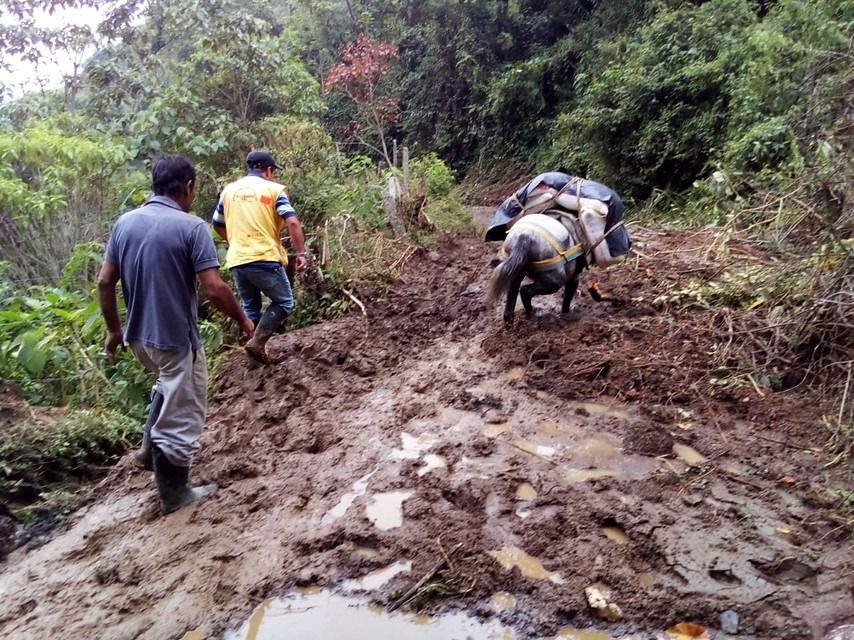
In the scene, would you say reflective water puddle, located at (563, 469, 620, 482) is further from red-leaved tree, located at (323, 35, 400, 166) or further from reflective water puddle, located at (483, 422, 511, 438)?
red-leaved tree, located at (323, 35, 400, 166)

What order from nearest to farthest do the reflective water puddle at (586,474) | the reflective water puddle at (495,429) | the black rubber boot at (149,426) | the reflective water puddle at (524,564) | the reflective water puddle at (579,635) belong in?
the reflective water puddle at (579,635) < the reflective water puddle at (524,564) < the black rubber boot at (149,426) < the reflective water puddle at (586,474) < the reflective water puddle at (495,429)

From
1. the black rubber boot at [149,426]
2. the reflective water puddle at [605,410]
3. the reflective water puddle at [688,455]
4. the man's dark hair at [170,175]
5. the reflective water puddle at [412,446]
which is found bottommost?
the reflective water puddle at [688,455]

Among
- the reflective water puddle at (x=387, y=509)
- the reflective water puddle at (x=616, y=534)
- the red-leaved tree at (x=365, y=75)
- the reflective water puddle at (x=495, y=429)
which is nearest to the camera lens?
the reflective water puddle at (x=616, y=534)

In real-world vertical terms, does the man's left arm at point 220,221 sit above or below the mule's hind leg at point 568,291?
above

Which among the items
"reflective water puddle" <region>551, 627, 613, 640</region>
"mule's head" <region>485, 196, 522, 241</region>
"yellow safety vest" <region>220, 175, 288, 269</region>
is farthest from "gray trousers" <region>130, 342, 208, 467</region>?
"mule's head" <region>485, 196, 522, 241</region>

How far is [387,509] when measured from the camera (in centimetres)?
326

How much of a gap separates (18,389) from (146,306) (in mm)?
2184

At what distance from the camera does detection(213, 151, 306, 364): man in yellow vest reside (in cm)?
→ 459

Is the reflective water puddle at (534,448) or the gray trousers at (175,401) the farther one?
the reflective water puddle at (534,448)

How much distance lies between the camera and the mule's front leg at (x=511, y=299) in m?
5.13

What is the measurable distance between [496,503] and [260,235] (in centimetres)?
258

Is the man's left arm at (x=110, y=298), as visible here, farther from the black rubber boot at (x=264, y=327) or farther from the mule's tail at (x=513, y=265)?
the mule's tail at (x=513, y=265)

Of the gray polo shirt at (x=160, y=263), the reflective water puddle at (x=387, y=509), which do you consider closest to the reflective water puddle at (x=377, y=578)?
the reflective water puddle at (x=387, y=509)

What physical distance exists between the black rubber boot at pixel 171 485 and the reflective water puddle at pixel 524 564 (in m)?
1.66
